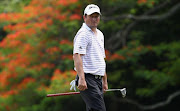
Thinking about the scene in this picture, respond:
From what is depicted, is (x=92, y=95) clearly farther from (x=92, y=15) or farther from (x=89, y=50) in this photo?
(x=92, y=15)

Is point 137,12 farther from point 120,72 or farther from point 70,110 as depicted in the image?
point 70,110

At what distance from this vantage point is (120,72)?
9.39 meters

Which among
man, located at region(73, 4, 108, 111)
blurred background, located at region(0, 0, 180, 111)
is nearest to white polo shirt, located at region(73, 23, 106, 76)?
man, located at region(73, 4, 108, 111)

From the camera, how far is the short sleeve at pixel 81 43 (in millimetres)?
2812

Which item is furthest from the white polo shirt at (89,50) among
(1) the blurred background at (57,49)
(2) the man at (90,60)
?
(1) the blurred background at (57,49)

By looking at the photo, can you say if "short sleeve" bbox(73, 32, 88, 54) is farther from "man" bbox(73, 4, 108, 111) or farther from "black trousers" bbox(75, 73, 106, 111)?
"black trousers" bbox(75, 73, 106, 111)

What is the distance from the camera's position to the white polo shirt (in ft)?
9.31

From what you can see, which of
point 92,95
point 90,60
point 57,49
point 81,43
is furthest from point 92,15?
point 57,49

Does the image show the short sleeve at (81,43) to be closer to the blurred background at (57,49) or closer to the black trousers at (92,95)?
Answer: the black trousers at (92,95)

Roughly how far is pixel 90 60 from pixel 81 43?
0.16 meters

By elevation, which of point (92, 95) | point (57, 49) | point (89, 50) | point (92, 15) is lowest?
point (92, 95)

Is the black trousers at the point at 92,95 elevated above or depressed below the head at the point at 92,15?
below

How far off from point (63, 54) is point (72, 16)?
918 mm

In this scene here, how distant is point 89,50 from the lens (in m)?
2.89
